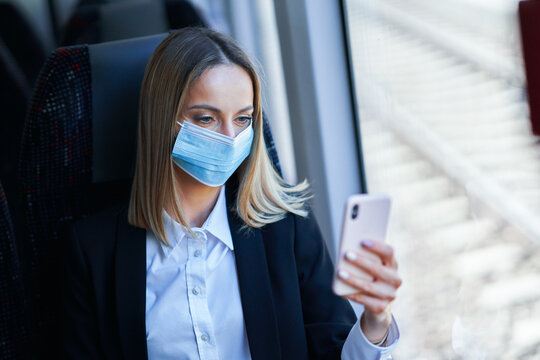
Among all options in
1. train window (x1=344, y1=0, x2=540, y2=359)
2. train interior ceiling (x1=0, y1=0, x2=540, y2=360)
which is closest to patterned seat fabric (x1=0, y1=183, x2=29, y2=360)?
train interior ceiling (x1=0, y1=0, x2=540, y2=360)

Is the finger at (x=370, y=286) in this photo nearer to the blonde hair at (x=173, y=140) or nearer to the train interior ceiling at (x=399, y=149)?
→ the train interior ceiling at (x=399, y=149)

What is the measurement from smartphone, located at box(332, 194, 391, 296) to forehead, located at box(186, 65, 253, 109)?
33cm

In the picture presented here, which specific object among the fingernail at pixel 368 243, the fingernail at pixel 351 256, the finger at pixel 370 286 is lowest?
the finger at pixel 370 286

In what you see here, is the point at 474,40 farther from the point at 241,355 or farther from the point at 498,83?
the point at 241,355

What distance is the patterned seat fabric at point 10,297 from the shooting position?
1187mm

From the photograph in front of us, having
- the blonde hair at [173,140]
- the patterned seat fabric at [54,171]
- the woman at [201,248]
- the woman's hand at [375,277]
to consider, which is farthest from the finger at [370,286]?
the patterned seat fabric at [54,171]

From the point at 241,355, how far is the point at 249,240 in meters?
0.21

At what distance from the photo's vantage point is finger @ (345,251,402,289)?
87 centimetres

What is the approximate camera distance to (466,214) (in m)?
1.14

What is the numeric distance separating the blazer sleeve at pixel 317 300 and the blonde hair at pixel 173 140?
0.06 m

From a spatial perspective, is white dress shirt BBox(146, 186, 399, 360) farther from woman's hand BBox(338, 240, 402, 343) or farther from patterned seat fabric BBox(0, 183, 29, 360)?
patterned seat fabric BBox(0, 183, 29, 360)

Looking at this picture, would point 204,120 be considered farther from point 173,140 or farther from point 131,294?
point 131,294

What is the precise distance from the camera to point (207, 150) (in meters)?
1.09

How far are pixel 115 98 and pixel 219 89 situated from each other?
0.27 m
